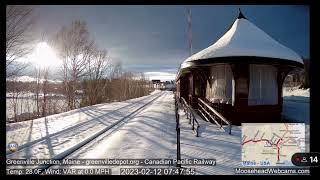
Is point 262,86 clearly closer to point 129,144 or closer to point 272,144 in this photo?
point 129,144

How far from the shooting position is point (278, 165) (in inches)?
113

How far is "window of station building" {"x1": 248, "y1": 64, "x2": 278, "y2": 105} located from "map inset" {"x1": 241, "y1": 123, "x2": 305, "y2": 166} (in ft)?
18.4

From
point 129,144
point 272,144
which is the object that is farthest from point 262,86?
point 272,144

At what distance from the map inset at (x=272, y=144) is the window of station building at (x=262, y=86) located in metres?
5.61

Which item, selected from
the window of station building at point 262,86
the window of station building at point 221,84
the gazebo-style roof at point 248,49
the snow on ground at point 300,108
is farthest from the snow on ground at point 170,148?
the gazebo-style roof at point 248,49

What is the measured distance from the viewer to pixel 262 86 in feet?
29.2

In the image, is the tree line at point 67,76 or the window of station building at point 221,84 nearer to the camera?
the tree line at point 67,76

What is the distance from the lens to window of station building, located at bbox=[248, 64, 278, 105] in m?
8.77

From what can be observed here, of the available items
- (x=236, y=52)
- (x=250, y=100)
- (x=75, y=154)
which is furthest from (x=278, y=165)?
(x=250, y=100)

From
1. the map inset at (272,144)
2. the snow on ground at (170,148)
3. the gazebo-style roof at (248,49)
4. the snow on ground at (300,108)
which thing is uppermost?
the gazebo-style roof at (248,49)

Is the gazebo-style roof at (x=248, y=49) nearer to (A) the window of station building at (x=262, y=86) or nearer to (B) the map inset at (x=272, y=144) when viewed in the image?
(A) the window of station building at (x=262, y=86)

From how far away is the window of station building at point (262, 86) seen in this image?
8773mm
